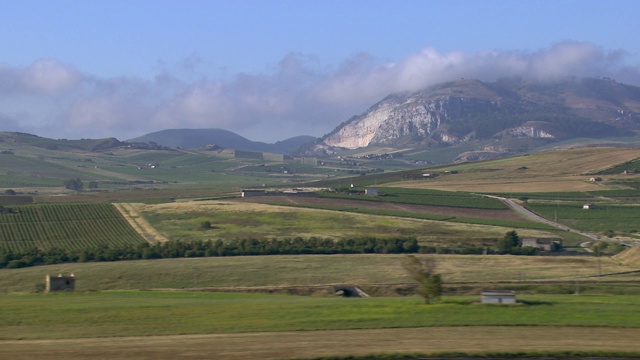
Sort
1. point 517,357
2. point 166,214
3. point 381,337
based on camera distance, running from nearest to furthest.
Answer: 1. point 517,357
2. point 381,337
3. point 166,214

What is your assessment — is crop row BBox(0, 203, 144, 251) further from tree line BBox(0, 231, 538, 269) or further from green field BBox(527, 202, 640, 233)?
green field BBox(527, 202, 640, 233)

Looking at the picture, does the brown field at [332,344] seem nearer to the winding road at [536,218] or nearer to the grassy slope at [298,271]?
the grassy slope at [298,271]

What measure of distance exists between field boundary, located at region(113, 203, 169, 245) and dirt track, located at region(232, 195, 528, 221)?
15.0 metres

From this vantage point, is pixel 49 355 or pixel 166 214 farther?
pixel 166 214

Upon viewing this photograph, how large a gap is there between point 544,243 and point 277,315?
45365mm

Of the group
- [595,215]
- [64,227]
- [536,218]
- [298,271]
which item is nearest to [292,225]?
[64,227]

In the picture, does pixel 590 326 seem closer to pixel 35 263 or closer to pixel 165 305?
pixel 165 305

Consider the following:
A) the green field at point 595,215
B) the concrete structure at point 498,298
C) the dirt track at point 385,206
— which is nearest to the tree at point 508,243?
the green field at point 595,215

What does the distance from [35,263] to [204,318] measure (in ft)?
115

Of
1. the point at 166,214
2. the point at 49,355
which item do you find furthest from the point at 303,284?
the point at 166,214

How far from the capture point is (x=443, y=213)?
10650cm

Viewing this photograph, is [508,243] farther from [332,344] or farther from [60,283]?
[332,344]

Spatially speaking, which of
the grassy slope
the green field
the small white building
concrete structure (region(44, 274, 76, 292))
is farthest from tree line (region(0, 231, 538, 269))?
the small white building

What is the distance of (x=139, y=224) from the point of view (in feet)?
322
